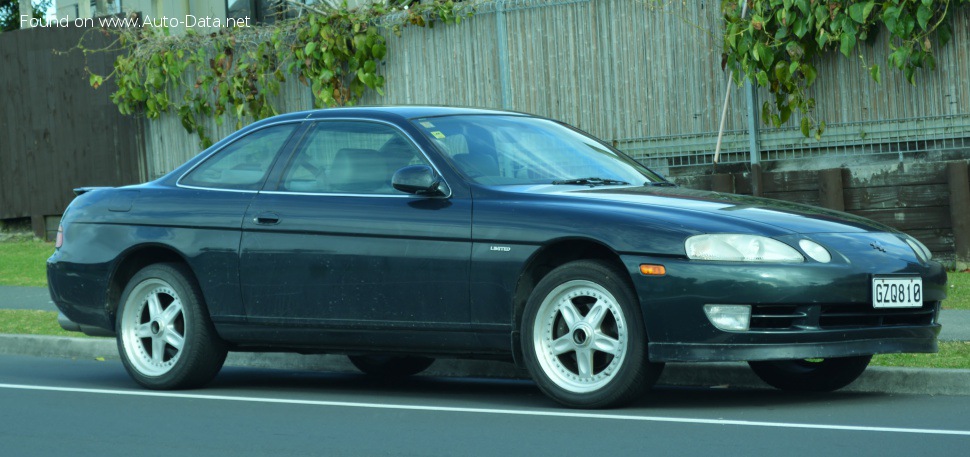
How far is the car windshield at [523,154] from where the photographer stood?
7.46 metres

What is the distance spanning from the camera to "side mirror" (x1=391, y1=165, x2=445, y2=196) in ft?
23.2

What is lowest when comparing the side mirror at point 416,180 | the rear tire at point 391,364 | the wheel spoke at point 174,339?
the rear tire at point 391,364

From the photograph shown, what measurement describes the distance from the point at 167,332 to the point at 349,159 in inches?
59.4

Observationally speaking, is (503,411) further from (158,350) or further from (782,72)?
(782,72)

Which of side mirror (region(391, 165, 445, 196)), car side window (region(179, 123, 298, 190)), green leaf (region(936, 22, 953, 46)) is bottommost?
side mirror (region(391, 165, 445, 196))

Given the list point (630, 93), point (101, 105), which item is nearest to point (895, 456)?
point (630, 93)

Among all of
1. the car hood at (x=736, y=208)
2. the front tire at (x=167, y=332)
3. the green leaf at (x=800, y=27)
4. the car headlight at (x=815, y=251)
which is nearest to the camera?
the car headlight at (x=815, y=251)

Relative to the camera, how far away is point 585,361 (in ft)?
22.2

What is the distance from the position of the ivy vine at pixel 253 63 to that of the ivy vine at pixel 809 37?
123 inches

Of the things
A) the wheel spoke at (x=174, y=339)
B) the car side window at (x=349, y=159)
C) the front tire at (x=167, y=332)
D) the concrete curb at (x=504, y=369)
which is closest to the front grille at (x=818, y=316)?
the concrete curb at (x=504, y=369)

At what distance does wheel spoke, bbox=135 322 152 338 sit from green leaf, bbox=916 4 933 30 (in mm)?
6942

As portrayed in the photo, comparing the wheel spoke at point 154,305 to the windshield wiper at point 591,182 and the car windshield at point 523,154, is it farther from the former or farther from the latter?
the windshield wiper at point 591,182

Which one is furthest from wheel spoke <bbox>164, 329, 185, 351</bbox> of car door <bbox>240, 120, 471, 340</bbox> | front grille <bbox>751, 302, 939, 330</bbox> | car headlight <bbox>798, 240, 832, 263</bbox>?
car headlight <bbox>798, 240, 832, 263</bbox>

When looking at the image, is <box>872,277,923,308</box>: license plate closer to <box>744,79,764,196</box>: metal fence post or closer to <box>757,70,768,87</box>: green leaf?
<box>757,70,768,87</box>: green leaf
